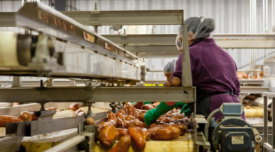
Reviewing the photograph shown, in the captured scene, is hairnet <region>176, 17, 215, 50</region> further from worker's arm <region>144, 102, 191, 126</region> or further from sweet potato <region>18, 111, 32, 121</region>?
sweet potato <region>18, 111, 32, 121</region>

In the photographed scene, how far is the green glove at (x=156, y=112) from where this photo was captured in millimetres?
1857

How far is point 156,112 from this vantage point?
1913 millimetres

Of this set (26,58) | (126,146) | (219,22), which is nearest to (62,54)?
(26,58)

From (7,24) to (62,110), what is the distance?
221 cm

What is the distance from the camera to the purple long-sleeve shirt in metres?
1.79

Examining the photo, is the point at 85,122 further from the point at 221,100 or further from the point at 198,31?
the point at 198,31

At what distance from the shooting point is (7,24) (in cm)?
180

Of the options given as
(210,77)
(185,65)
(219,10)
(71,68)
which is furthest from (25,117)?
(219,10)

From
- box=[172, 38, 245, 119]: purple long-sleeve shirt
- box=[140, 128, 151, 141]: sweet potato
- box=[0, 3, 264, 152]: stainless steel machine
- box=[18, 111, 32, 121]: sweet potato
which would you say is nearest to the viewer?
box=[0, 3, 264, 152]: stainless steel machine

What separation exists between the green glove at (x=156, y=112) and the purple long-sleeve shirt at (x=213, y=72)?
1.00ft

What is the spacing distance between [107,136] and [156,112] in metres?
0.60

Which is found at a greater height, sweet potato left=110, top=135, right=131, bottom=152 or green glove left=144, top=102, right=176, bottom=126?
green glove left=144, top=102, right=176, bottom=126

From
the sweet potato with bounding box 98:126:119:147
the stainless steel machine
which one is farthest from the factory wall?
the sweet potato with bounding box 98:126:119:147

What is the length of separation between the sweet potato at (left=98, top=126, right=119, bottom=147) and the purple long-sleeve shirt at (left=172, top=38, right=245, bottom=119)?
2.20 feet
